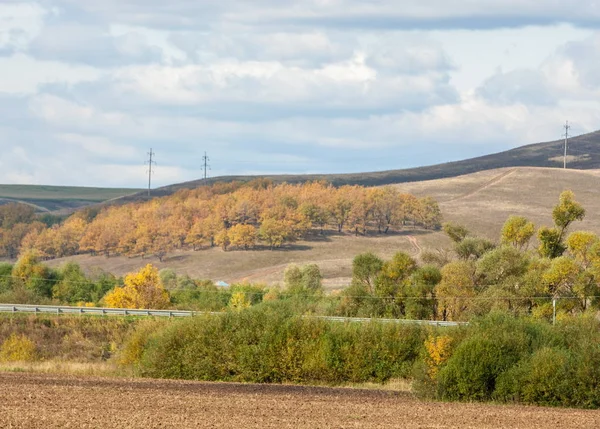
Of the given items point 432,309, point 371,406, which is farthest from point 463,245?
point 371,406

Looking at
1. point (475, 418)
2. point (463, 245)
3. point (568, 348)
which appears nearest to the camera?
point (475, 418)

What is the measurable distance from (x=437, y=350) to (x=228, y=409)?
751 inches

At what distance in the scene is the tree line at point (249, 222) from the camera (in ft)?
563

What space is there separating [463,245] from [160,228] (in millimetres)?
85244

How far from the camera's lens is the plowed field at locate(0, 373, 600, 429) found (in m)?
32.2

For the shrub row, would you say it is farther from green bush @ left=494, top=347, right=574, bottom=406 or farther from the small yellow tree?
the small yellow tree

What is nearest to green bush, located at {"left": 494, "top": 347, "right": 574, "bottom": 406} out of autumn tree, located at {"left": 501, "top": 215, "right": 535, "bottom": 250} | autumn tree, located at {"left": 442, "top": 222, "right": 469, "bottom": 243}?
autumn tree, located at {"left": 501, "top": 215, "right": 535, "bottom": 250}

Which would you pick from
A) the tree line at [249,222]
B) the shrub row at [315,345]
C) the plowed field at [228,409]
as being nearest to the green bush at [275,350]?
the shrub row at [315,345]

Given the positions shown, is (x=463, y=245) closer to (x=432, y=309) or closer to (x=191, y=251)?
(x=432, y=309)

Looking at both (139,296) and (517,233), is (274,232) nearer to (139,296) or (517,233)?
(517,233)

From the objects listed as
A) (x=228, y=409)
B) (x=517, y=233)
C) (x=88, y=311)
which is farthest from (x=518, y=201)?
(x=228, y=409)

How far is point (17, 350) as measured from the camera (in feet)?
238

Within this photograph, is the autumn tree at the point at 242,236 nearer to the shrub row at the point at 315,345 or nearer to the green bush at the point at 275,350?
the shrub row at the point at 315,345

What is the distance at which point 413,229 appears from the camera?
17138cm
